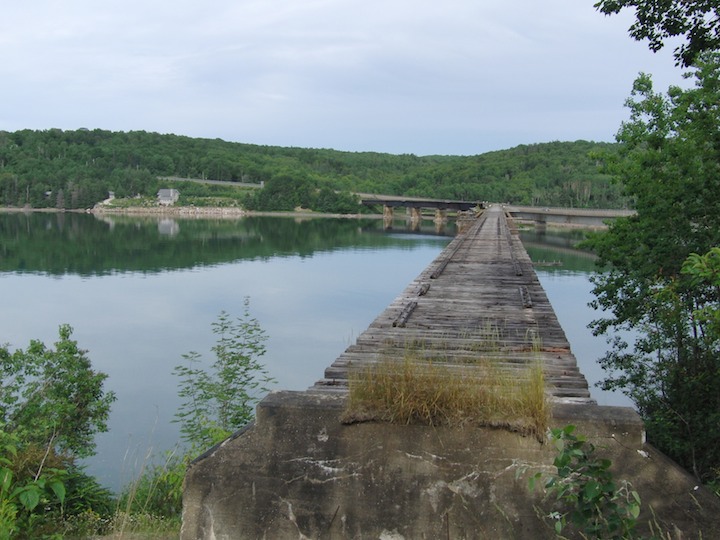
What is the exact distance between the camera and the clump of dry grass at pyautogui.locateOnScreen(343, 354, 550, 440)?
4.53 metres

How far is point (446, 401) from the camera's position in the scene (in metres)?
4.65

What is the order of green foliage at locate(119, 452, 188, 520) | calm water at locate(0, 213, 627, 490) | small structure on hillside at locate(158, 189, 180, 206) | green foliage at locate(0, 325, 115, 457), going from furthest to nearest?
small structure on hillside at locate(158, 189, 180, 206) → calm water at locate(0, 213, 627, 490) → green foliage at locate(0, 325, 115, 457) → green foliage at locate(119, 452, 188, 520)

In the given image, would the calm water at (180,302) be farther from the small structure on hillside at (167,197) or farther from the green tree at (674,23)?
the small structure on hillside at (167,197)

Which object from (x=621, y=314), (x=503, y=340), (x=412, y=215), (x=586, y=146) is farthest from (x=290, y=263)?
(x=586, y=146)

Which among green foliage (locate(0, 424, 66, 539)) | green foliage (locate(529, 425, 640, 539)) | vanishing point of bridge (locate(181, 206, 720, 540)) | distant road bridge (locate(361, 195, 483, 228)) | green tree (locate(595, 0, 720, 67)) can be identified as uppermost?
green tree (locate(595, 0, 720, 67))

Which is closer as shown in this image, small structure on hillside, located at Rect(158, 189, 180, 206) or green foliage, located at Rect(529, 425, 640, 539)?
green foliage, located at Rect(529, 425, 640, 539)

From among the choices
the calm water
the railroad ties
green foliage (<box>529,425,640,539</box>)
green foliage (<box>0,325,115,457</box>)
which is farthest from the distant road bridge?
green foliage (<box>529,425,640,539</box>)

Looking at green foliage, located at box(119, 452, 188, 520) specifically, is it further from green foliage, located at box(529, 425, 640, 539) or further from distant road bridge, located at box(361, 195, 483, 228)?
distant road bridge, located at box(361, 195, 483, 228)

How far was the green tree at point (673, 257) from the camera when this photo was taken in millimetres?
10953

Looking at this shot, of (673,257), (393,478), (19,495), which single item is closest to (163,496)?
(19,495)

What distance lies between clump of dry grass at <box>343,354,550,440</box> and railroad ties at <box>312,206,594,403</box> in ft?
2.09

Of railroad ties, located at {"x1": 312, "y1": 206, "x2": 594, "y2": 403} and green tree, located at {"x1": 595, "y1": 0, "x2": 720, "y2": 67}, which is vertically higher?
green tree, located at {"x1": 595, "y1": 0, "x2": 720, "y2": 67}

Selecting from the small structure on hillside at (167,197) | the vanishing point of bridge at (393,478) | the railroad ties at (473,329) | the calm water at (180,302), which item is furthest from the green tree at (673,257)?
the small structure on hillside at (167,197)

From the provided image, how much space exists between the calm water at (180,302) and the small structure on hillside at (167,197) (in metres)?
105
